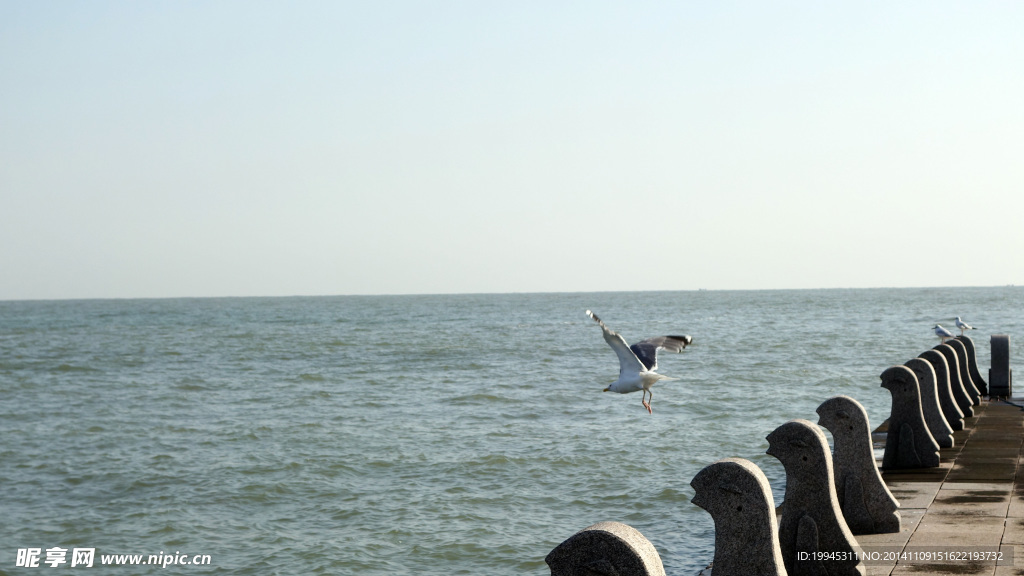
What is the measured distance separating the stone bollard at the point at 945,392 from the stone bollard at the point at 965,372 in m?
2.41

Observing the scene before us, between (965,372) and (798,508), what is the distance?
35.3ft

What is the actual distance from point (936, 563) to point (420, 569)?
536 centimetres

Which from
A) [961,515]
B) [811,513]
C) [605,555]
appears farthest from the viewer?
[961,515]

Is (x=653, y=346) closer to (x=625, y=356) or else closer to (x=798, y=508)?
(x=625, y=356)

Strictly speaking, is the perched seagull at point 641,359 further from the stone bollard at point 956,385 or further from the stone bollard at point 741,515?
the stone bollard at point 956,385

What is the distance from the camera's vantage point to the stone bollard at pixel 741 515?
475 centimetres

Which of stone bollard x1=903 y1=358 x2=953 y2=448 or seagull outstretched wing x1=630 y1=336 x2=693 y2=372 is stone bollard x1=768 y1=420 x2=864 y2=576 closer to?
seagull outstretched wing x1=630 y1=336 x2=693 y2=372

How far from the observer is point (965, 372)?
15352 mm

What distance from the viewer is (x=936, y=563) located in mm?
6418

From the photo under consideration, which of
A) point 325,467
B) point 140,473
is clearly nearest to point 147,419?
point 140,473

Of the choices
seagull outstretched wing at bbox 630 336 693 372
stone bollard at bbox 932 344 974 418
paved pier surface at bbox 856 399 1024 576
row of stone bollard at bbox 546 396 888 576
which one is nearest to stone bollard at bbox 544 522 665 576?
row of stone bollard at bbox 546 396 888 576

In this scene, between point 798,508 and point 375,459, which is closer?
point 798,508

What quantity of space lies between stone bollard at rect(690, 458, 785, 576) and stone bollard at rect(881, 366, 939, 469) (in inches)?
217

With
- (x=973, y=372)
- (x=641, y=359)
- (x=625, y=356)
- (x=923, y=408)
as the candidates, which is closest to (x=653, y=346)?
(x=641, y=359)
